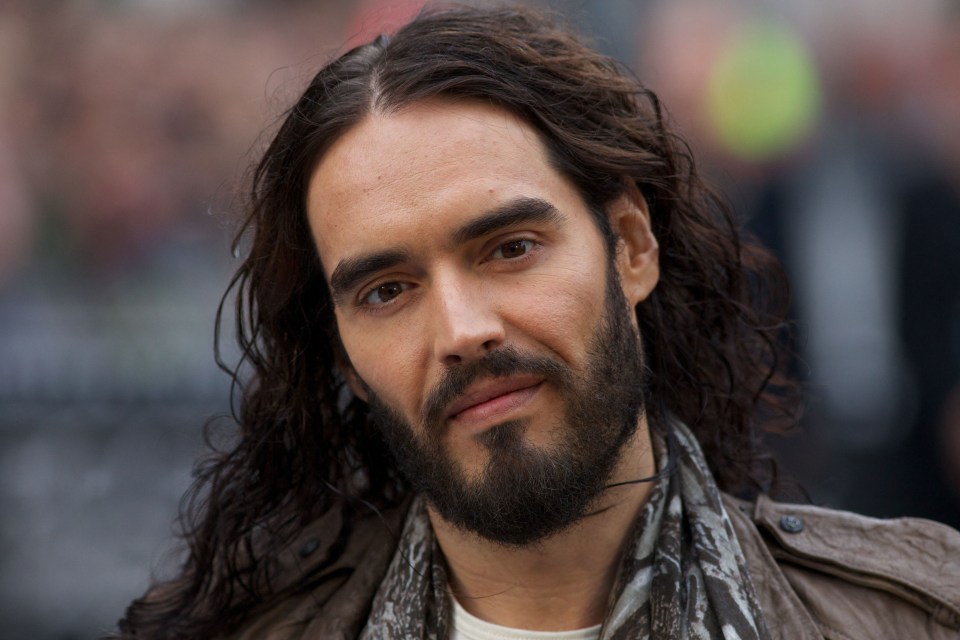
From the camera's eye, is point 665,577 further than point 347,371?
No

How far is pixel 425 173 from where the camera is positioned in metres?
2.55

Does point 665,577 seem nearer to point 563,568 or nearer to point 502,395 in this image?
point 563,568

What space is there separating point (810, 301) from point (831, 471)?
0.76 metres

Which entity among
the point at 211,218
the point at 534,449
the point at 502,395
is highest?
the point at 211,218

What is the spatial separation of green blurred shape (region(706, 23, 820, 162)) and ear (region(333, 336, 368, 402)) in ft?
9.12

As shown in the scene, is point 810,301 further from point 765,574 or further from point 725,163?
point 765,574

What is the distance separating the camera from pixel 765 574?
8.48 feet

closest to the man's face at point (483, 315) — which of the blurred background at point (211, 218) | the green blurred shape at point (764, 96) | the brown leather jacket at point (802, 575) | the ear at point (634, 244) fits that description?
the ear at point (634, 244)

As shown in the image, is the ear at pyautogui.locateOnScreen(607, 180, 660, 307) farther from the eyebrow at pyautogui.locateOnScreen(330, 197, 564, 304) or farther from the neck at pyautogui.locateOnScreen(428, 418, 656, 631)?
the neck at pyautogui.locateOnScreen(428, 418, 656, 631)

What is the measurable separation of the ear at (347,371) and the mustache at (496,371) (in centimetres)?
46

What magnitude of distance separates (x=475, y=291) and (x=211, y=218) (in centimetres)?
318

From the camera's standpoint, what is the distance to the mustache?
2.45m

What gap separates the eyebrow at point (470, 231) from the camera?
8.23 feet

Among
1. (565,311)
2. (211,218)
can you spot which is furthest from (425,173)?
(211,218)
